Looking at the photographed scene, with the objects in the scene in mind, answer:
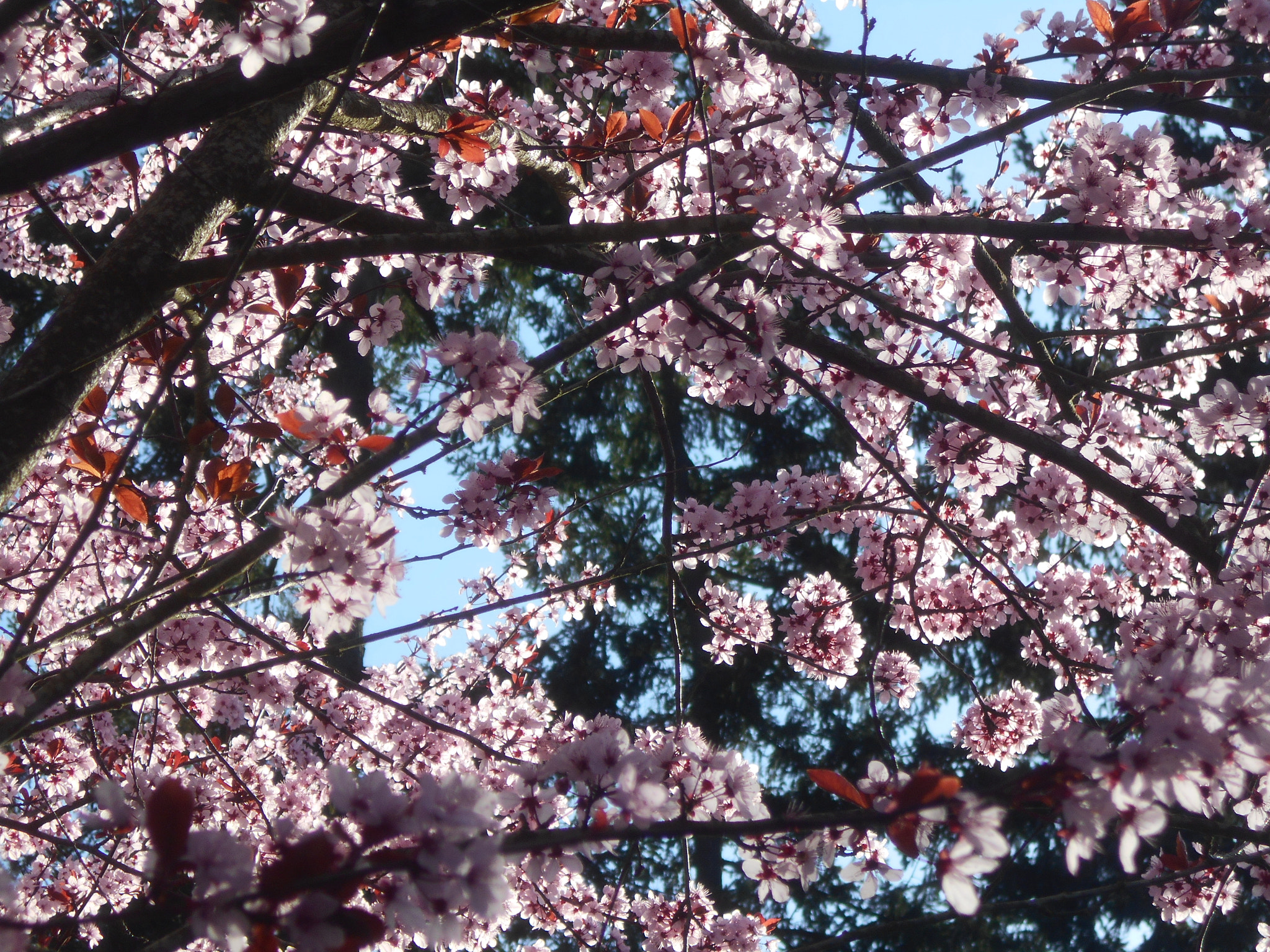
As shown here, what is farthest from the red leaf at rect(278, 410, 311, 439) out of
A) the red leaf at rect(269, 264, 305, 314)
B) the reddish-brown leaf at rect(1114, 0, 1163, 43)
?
the reddish-brown leaf at rect(1114, 0, 1163, 43)

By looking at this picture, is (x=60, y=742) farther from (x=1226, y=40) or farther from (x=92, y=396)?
(x=1226, y=40)

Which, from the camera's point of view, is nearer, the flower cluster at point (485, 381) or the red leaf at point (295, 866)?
the red leaf at point (295, 866)

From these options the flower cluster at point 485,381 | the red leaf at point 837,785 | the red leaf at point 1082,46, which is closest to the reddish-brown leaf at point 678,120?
the red leaf at point 1082,46

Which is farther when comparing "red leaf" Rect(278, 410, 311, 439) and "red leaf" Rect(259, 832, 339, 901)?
"red leaf" Rect(278, 410, 311, 439)

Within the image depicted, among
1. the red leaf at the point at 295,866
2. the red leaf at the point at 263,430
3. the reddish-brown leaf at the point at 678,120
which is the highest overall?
the reddish-brown leaf at the point at 678,120

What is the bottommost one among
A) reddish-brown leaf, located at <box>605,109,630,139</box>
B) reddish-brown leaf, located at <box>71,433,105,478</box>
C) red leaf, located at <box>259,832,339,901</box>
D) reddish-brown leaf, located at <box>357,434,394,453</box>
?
red leaf, located at <box>259,832,339,901</box>

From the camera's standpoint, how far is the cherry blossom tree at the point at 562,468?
1066mm

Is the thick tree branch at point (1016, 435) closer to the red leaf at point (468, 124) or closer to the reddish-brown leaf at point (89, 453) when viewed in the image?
the red leaf at point (468, 124)

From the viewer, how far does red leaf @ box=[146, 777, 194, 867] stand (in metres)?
0.83

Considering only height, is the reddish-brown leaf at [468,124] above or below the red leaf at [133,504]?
above

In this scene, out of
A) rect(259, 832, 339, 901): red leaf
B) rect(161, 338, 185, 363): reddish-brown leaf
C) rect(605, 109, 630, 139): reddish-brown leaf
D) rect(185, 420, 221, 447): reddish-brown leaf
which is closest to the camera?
rect(259, 832, 339, 901): red leaf

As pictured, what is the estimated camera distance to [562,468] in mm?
3064

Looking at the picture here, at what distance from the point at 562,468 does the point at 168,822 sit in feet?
7.44

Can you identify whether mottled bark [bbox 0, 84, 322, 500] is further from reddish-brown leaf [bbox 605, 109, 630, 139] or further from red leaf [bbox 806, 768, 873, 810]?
red leaf [bbox 806, 768, 873, 810]
